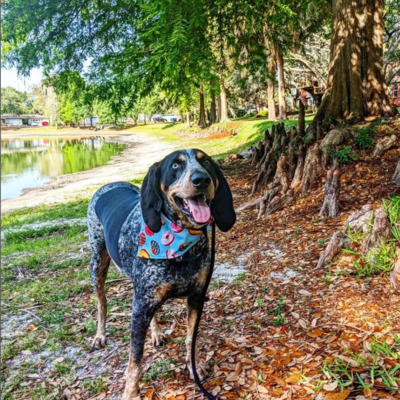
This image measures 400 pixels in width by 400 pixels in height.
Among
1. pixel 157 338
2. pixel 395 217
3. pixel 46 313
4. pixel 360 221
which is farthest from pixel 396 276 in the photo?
pixel 46 313

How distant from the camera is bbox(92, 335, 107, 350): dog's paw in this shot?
384 centimetres

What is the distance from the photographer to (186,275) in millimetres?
2855

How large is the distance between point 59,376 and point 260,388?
5.93ft

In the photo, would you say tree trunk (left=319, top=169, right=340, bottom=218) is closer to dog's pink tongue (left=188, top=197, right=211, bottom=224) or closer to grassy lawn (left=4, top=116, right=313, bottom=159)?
dog's pink tongue (left=188, top=197, right=211, bottom=224)

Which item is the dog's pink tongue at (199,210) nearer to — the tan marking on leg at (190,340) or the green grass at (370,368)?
the tan marking on leg at (190,340)

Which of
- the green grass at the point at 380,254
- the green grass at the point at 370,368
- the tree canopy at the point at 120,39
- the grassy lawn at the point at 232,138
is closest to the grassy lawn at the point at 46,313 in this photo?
the green grass at the point at 370,368

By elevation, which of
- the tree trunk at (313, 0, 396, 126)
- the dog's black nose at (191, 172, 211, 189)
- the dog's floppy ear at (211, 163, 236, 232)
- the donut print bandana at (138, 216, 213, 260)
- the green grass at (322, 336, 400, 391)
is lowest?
the green grass at (322, 336, 400, 391)

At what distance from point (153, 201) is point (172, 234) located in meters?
0.27

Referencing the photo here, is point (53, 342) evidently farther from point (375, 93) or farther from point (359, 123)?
point (375, 93)

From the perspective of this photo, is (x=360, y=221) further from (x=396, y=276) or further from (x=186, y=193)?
(x=186, y=193)

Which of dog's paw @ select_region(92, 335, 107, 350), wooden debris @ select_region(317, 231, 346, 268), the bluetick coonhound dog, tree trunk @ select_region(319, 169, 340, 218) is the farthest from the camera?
tree trunk @ select_region(319, 169, 340, 218)

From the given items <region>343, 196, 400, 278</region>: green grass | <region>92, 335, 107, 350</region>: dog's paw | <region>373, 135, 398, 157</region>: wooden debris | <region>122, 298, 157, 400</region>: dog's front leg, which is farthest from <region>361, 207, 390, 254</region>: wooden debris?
<region>373, 135, 398, 157</region>: wooden debris

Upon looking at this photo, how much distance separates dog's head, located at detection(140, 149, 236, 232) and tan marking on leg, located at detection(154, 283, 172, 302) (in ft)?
1.45

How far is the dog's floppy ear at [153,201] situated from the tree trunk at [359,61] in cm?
724
